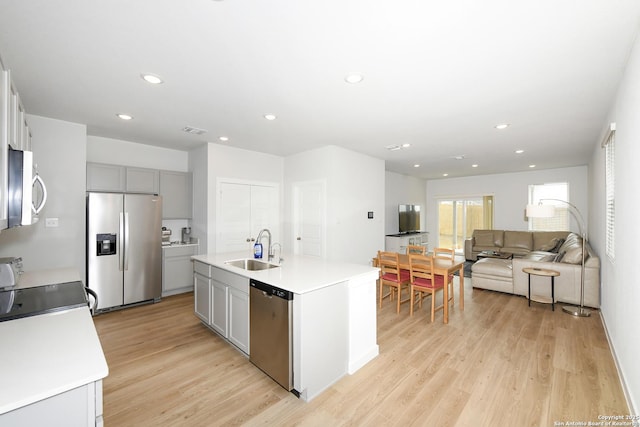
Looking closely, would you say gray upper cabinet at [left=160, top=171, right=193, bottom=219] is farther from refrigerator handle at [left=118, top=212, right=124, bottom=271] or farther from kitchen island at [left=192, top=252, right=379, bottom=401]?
kitchen island at [left=192, top=252, right=379, bottom=401]

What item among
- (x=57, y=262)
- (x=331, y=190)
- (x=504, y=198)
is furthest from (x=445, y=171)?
(x=57, y=262)

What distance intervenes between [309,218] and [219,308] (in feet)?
8.42

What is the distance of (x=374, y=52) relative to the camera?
79.5 inches

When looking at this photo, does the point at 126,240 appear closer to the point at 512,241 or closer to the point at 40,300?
the point at 40,300

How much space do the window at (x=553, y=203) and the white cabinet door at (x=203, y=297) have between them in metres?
7.97

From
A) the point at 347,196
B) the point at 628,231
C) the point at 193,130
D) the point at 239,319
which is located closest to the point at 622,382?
the point at 628,231

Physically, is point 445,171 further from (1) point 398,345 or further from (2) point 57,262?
(2) point 57,262

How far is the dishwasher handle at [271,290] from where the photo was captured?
6.93 ft

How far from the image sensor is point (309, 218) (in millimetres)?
5199

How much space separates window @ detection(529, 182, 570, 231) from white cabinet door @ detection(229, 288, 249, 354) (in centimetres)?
778

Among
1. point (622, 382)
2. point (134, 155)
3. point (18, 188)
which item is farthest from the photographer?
point (134, 155)

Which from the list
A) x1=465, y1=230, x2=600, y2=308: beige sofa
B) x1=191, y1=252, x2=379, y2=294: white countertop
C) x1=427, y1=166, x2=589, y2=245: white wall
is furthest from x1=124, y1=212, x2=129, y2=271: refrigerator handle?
x1=427, y1=166, x2=589, y2=245: white wall

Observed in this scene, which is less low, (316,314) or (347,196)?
(347,196)

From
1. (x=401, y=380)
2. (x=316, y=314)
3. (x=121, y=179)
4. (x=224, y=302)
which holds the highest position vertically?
(x=121, y=179)
